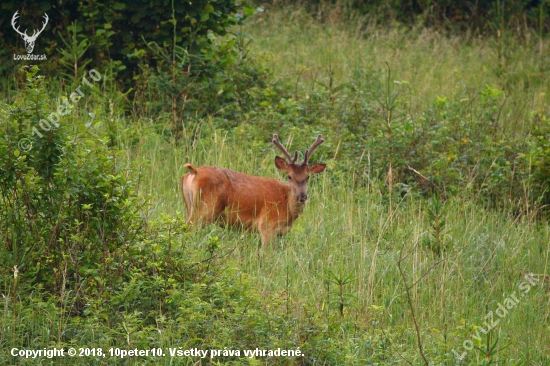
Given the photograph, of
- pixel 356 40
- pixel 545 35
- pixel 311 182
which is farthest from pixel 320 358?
pixel 545 35

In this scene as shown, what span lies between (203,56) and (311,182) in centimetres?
248

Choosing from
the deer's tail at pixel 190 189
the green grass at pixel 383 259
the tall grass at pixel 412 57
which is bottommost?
the green grass at pixel 383 259

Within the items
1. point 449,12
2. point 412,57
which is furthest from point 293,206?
point 449,12

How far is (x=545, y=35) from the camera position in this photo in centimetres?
1786

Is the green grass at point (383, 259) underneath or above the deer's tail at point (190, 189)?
underneath

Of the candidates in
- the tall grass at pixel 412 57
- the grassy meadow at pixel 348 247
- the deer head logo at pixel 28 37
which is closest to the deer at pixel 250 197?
the grassy meadow at pixel 348 247

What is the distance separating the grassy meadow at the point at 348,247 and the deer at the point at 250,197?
0.15 metres

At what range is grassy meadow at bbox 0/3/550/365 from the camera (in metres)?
5.60

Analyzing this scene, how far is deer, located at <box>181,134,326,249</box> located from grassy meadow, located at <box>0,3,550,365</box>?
0.15m

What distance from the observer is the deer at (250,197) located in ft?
26.7

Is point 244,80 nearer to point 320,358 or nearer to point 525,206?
point 525,206

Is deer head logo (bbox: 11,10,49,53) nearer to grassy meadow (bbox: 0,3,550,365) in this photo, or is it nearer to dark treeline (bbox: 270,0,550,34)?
grassy meadow (bbox: 0,3,550,365)

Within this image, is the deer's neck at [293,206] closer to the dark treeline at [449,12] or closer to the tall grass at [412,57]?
the tall grass at [412,57]

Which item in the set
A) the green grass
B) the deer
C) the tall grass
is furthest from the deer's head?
the tall grass
